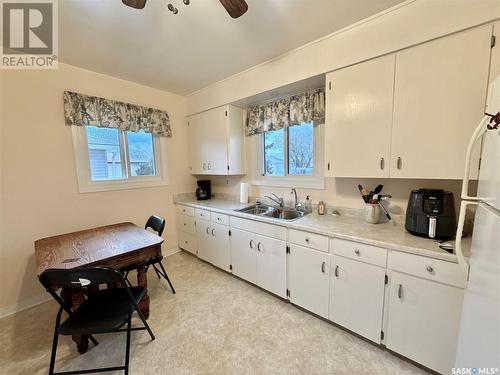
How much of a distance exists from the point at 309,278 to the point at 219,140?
200 centimetres

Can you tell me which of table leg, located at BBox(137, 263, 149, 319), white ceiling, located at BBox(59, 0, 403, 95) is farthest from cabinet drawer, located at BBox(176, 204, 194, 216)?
white ceiling, located at BBox(59, 0, 403, 95)

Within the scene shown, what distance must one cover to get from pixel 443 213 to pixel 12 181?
3603mm

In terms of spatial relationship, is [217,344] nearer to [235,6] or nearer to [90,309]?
[90,309]

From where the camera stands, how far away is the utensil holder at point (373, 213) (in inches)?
69.2

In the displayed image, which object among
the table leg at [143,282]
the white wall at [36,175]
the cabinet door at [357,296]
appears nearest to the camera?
the cabinet door at [357,296]

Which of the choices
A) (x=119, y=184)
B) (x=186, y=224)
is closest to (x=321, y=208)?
(x=186, y=224)

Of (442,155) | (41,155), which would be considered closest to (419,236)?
(442,155)

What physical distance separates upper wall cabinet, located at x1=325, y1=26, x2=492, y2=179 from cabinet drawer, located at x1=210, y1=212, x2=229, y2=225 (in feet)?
4.38

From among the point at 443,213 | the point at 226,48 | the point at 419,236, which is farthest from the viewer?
the point at 226,48

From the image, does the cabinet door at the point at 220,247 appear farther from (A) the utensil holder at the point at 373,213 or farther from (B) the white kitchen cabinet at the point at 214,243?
(A) the utensil holder at the point at 373,213

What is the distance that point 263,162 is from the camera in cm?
288

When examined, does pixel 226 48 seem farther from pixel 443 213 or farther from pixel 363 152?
pixel 443 213

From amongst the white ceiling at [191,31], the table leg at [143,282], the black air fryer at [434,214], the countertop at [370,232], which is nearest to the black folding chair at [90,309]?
the table leg at [143,282]

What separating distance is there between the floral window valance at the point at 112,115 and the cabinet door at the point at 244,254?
183 cm
